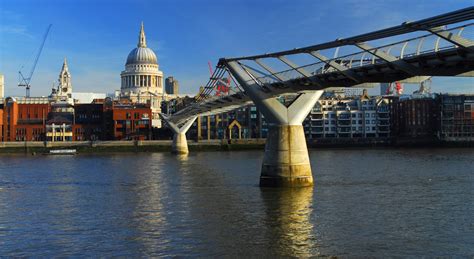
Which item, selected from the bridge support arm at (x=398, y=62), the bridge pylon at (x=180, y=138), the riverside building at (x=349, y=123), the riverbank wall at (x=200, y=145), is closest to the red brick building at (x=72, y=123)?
the riverbank wall at (x=200, y=145)

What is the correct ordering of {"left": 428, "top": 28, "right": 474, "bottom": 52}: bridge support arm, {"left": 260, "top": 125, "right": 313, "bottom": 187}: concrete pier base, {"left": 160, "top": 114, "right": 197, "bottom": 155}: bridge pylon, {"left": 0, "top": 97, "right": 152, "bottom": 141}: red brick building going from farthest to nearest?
1. {"left": 0, "top": 97, "right": 152, "bottom": 141}: red brick building
2. {"left": 160, "top": 114, "right": 197, "bottom": 155}: bridge pylon
3. {"left": 260, "top": 125, "right": 313, "bottom": 187}: concrete pier base
4. {"left": 428, "top": 28, "right": 474, "bottom": 52}: bridge support arm

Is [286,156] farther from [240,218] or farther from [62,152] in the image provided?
[62,152]

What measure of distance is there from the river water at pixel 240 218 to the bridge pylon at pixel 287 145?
118cm

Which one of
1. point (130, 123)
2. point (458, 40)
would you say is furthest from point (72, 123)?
point (458, 40)

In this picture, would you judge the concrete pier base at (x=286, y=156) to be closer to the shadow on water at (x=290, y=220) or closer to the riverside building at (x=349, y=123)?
the shadow on water at (x=290, y=220)

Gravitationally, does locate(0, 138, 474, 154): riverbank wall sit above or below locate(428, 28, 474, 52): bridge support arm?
below

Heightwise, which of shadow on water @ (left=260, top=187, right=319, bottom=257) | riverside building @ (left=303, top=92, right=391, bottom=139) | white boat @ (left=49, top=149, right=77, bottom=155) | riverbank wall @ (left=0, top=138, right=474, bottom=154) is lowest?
shadow on water @ (left=260, top=187, right=319, bottom=257)

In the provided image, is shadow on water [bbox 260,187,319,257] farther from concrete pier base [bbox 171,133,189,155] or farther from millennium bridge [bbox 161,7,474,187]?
concrete pier base [bbox 171,133,189,155]

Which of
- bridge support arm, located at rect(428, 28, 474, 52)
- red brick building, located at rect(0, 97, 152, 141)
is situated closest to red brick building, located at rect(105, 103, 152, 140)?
red brick building, located at rect(0, 97, 152, 141)

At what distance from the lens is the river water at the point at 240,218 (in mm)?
24578

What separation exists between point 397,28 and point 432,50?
2703 millimetres

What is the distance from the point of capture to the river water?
2458 cm

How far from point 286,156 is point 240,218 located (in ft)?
39.3

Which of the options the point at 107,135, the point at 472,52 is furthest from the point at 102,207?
the point at 107,135
